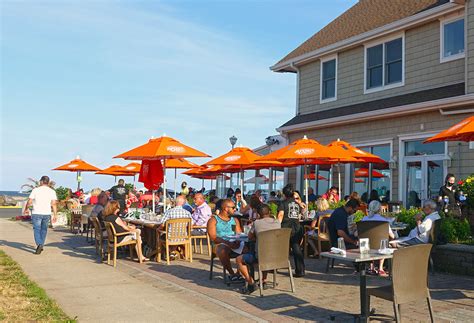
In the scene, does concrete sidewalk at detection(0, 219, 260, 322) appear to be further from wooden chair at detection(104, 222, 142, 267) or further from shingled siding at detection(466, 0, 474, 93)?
shingled siding at detection(466, 0, 474, 93)

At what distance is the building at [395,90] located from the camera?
1470cm

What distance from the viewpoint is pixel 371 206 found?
9.26 metres

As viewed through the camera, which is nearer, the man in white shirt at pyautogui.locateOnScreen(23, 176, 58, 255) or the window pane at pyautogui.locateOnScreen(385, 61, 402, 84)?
the man in white shirt at pyautogui.locateOnScreen(23, 176, 58, 255)

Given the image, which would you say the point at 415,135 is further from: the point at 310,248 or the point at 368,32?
the point at 310,248

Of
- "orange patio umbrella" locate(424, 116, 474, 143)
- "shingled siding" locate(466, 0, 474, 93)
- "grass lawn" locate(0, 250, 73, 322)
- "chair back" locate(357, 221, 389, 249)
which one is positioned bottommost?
"grass lawn" locate(0, 250, 73, 322)

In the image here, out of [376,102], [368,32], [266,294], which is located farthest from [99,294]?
[368,32]

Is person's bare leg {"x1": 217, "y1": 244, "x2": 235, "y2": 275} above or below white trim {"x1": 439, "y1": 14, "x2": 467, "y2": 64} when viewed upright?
below

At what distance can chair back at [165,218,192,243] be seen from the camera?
10.7 meters

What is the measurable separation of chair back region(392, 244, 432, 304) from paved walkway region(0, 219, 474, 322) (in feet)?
2.08

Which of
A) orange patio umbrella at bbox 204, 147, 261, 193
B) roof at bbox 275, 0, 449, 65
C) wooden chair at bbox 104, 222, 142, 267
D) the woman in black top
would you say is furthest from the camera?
roof at bbox 275, 0, 449, 65

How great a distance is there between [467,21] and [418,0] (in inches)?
170

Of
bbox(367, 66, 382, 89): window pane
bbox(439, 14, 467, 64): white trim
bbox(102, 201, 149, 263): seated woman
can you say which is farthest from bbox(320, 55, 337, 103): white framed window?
bbox(102, 201, 149, 263): seated woman

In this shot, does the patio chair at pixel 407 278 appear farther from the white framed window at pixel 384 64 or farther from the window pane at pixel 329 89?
the window pane at pixel 329 89

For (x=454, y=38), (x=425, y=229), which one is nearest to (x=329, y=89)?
(x=454, y=38)
